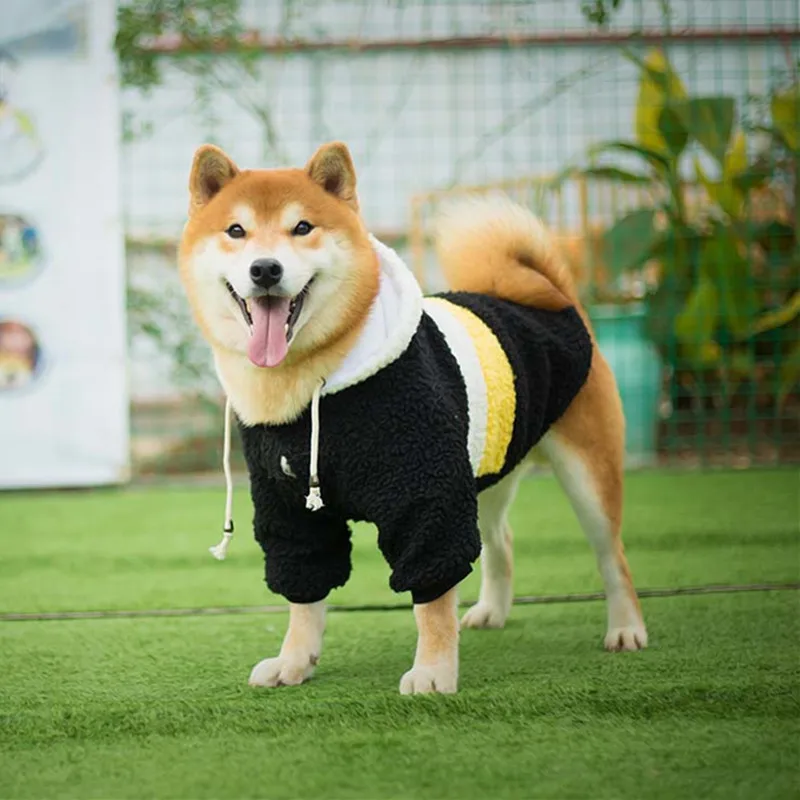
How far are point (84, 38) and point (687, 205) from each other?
253 centimetres

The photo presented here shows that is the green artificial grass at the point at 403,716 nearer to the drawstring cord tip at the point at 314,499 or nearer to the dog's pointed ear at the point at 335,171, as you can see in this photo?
the drawstring cord tip at the point at 314,499

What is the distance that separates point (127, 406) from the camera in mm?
4980

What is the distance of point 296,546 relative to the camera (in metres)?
2.11

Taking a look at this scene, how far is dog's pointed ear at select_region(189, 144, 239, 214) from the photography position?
2.03 meters

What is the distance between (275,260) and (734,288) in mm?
3683

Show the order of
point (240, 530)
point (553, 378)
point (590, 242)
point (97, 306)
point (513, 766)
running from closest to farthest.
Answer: point (513, 766), point (553, 378), point (240, 530), point (97, 306), point (590, 242)

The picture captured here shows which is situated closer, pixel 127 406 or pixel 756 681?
pixel 756 681

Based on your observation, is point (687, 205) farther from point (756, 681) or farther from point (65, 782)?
point (65, 782)

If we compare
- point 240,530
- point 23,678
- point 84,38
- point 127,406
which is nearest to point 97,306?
point 127,406

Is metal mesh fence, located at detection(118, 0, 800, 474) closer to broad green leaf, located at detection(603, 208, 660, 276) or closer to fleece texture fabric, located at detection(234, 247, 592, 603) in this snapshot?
broad green leaf, located at detection(603, 208, 660, 276)

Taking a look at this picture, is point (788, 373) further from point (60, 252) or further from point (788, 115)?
point (60, 252)

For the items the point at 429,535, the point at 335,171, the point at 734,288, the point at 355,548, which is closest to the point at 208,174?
the point at 335,171

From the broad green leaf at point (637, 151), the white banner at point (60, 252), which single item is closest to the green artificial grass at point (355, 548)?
the white banner at point (60, 252)

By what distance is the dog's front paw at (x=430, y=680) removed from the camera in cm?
196
